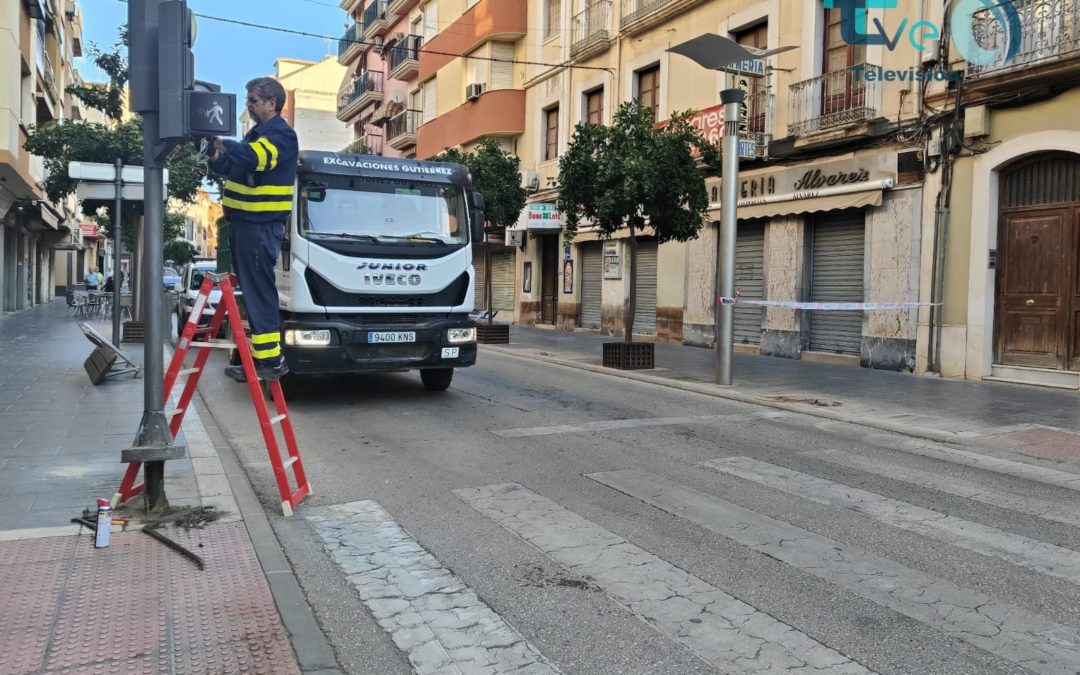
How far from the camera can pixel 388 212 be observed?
9.44m

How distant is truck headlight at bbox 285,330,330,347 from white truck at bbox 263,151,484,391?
0.03ft

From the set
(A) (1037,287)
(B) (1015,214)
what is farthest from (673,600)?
(B) (1015,214)

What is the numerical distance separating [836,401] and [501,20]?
805 inches

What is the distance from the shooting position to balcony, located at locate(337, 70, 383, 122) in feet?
135

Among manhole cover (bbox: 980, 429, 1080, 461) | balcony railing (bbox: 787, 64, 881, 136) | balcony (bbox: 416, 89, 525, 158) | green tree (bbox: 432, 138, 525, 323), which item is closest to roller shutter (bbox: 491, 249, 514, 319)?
balcony (bbox: 416, 89, 525, 158)

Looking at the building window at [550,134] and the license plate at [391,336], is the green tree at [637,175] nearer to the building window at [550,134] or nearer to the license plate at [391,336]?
the license plate at [391,336]

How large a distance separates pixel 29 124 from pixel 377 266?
18913 millimetres

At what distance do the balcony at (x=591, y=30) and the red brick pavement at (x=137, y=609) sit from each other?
20668 mm

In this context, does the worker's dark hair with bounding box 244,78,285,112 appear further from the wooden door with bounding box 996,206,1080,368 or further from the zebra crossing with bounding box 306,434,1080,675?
the wooden door with bounding box 996,206,1080,368

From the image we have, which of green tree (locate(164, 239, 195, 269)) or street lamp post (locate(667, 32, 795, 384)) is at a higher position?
green tree (locate(164, 239, 195, 269))

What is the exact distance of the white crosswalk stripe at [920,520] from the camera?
14.9ft

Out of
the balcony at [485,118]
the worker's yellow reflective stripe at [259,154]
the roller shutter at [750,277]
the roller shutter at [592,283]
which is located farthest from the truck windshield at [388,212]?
the balcony at [485,118]

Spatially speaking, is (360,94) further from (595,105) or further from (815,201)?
(815,201)

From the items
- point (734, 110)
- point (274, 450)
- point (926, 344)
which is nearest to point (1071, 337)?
point (926, 344)
